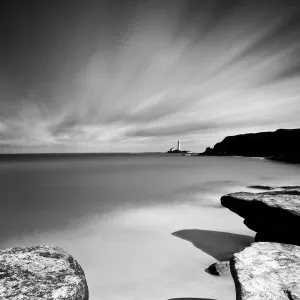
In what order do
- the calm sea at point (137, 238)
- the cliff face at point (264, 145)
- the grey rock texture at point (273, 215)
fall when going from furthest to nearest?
the cliff face at point (264, 145)
the grey rock texture at point (273, 215)
the calm sea at point (137, 238)

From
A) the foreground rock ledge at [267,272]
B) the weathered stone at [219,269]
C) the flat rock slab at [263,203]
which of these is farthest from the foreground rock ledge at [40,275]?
the flat rock slab at [263,203]

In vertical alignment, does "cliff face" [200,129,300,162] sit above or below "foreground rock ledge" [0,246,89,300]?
above

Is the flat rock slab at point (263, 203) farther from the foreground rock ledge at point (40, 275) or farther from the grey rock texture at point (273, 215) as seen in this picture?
the foreground rock ledge at point (40, 275)

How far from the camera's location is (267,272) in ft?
7.79

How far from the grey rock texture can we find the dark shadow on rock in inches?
31.7

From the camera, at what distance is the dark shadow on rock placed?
5.41 m

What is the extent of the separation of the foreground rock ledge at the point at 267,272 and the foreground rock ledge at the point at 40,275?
1695 mm

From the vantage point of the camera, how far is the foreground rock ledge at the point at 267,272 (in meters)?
2.04

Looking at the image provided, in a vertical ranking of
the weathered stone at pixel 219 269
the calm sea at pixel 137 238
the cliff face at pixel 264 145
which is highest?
the cliff face at pixel 264 145

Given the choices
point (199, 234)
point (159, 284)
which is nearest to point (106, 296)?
point (159, 284)

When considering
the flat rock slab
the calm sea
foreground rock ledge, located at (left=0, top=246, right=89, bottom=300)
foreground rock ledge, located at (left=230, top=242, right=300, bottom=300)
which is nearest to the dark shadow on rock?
the calm sea

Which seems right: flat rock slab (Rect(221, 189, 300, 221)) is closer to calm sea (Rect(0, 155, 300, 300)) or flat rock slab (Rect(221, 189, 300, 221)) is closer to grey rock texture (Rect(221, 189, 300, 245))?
grey rock texture (Rect(221, 189, 300, 245))

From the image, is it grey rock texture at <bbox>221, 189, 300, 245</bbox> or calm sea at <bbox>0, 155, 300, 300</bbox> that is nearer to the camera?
calm sea at <bbox>0, 155, 300, 300</bbox>

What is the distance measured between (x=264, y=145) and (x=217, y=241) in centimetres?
9203
